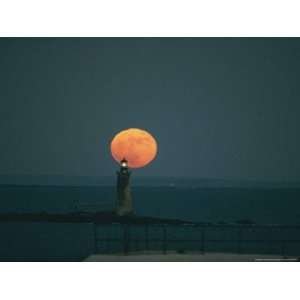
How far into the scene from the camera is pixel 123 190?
5547mm

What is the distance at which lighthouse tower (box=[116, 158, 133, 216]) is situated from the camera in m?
5.54

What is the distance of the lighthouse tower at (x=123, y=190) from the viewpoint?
554cm
